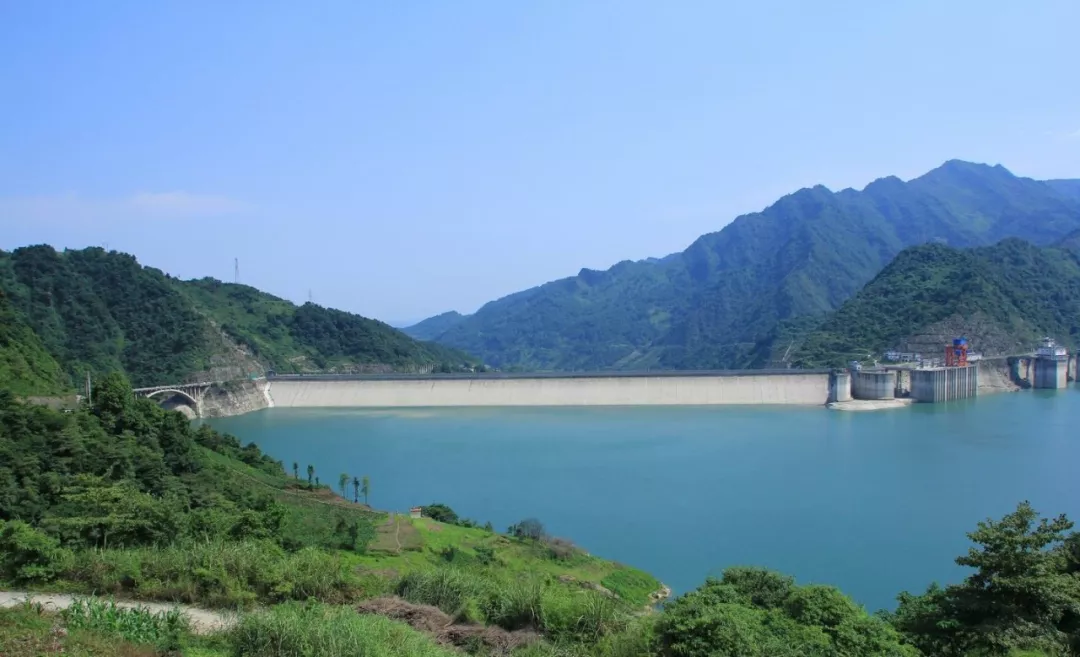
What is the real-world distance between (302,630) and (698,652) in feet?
7.36

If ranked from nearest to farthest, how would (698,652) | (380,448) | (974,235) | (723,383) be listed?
(698,652) → (380,448) → (723,383) → (974,235)

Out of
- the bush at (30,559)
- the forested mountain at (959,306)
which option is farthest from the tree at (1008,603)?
the forested mountain at (959,306)

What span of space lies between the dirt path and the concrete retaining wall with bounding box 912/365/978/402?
32667mm

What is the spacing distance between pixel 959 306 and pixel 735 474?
26294 mm

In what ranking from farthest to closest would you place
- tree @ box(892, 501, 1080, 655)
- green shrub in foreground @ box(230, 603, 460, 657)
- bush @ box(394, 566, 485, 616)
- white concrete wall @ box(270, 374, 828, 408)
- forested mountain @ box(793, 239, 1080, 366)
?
forested mountain @ box(793, 239, 1080, 366), white concrete wall @ box(270, 374, 828, 408), bush @ box(394, 566, 485, 616), tree @ box(892, 501, 1080, 655), green shrub in foreground @ box(230, 603, 460, 657)

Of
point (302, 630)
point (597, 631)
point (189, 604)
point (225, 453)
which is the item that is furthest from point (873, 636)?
point (225, 453)

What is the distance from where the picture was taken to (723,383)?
34625 mm

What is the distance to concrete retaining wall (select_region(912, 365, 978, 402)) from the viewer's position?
3334cm

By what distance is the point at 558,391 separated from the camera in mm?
35594

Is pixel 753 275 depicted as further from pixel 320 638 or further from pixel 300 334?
pixel 320 638

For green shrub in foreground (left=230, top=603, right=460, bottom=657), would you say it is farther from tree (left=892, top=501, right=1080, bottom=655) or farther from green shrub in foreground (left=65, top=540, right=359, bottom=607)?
tree (left=892, top=501, right=1080, bottom=655)

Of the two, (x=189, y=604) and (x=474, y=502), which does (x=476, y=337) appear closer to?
(x=474, y=502)

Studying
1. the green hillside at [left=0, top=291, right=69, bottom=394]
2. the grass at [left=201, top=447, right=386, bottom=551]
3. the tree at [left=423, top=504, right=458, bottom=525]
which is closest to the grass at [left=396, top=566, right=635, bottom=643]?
the grass at [left=201, top=447, right=386, bottom=551]

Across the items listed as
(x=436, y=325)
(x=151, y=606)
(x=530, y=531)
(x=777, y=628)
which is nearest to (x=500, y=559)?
(x=530, y=531)
